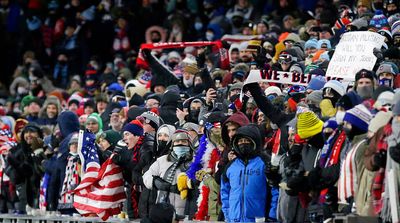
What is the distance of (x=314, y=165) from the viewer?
15969 millimetres

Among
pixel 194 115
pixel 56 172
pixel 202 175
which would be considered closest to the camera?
pixel 202 175

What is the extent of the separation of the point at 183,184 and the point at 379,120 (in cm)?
400

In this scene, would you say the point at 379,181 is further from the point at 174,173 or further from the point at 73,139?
the point at 73,139

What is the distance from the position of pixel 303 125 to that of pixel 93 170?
4.90 m

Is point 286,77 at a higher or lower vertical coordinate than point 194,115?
higher

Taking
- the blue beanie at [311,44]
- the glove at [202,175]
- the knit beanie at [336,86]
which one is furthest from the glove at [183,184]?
the blue beanie at [311,44]

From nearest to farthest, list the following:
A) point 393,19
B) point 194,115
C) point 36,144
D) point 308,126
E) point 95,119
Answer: point 308,126
point 194,115
point 393,19
point 95,119
point 36,144

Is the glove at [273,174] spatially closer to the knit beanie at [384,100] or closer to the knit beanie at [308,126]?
the knit beanie at [308,126]

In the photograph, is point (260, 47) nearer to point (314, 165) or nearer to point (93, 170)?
point (93, 170)

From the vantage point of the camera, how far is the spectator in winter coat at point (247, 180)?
55.7 feet

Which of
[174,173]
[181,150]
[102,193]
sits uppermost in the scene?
[181,150]

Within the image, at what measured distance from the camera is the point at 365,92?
15836mm

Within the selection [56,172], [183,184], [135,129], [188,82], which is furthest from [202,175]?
[188,82]

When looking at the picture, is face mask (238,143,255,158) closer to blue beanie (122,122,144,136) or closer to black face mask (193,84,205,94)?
blue beanie (122,122,144,136)
